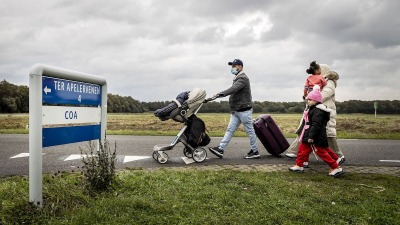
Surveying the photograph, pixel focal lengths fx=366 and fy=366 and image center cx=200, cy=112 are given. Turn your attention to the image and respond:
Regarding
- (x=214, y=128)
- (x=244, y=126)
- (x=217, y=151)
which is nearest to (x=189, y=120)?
(x=217, y=151)

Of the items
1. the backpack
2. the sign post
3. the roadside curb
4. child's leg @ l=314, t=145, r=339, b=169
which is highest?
the sign post

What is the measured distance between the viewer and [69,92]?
4305 millimetres

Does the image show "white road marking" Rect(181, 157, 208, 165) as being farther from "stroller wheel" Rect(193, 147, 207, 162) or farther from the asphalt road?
"stroller wheel" Rect(193, 147, 207, 162)

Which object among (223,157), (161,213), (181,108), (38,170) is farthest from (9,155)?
(161,213)

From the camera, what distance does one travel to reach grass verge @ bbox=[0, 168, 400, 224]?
3.84 meters

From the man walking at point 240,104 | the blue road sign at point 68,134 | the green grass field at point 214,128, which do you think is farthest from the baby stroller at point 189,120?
the green grass field at point 214,128

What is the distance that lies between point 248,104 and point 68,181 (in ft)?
16.0

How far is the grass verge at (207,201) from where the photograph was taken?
12.6 feet

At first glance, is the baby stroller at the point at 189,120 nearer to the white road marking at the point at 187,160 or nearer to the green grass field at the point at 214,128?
the white road marking at the point at 187,160

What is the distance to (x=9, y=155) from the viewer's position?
895 cm

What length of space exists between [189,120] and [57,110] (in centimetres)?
396

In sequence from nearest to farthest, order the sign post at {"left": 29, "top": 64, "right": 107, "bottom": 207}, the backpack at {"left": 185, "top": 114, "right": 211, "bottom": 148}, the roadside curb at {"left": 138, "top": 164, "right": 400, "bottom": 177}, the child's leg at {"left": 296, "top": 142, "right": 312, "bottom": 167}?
the sign post at {"left": 29, "top": 64, "right": 107, "bottom": 207} → the child's leg at {"left": 296, "top": 142, "right": 312, "bottom": 167} → the roadside curb at {"left": 138, "top": 164, "right": 400, "bottom": 177} → the backpack at {"left": 185, "top": 114, "right": 211, "bottom": 148}

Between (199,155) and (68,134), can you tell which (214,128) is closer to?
(199,155)

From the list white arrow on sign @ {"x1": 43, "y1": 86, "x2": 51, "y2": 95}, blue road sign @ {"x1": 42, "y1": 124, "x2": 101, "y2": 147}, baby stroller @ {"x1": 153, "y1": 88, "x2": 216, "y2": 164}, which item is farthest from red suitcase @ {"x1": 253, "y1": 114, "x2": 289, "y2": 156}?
white arrow on sign @ {"x1": 43, "y1": 86, "x2": 51, "y2": 95}
